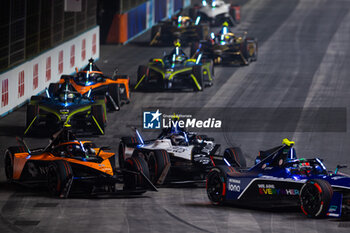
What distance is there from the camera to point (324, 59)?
166 ft

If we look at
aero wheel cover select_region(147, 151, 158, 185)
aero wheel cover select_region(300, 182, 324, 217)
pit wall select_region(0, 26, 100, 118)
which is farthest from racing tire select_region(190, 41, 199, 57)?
aero wheel cover select_region(300, 182, 324, 217)

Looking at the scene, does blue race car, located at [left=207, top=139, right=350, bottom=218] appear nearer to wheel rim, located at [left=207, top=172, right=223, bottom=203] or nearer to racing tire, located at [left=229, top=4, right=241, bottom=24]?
wheel rim, located at [left=207, top=172, right=223, bottom=203]

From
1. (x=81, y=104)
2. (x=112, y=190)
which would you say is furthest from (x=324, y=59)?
(x=112, y=190)

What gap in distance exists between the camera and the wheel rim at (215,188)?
2253 centimetres

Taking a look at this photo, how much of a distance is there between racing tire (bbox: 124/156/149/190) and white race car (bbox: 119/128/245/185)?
943mm

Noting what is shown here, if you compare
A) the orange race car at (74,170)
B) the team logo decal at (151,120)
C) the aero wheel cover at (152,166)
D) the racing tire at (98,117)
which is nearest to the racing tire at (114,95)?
the team logo decal at (151,120)

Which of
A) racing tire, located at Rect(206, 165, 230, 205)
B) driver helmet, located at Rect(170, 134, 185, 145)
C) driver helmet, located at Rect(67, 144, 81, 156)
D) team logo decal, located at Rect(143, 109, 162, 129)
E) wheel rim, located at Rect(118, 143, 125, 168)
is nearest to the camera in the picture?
racing tire, located at Rect(206, 165, 230, 205)

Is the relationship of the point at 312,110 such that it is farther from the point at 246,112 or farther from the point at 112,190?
the point at 112,190

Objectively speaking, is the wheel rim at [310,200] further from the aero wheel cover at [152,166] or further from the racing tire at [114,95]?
the racing tire at [114,95]

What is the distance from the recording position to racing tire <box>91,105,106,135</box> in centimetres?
3266

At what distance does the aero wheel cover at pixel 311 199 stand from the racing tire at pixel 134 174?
4.59 meters

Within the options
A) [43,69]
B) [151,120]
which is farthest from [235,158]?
[43,69]

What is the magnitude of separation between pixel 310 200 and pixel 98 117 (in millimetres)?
13643

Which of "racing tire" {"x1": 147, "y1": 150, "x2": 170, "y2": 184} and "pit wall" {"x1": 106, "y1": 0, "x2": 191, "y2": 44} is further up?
"racing tire" {"x1": 147, "y1": 150, "x2": 170, "y2": 184}
